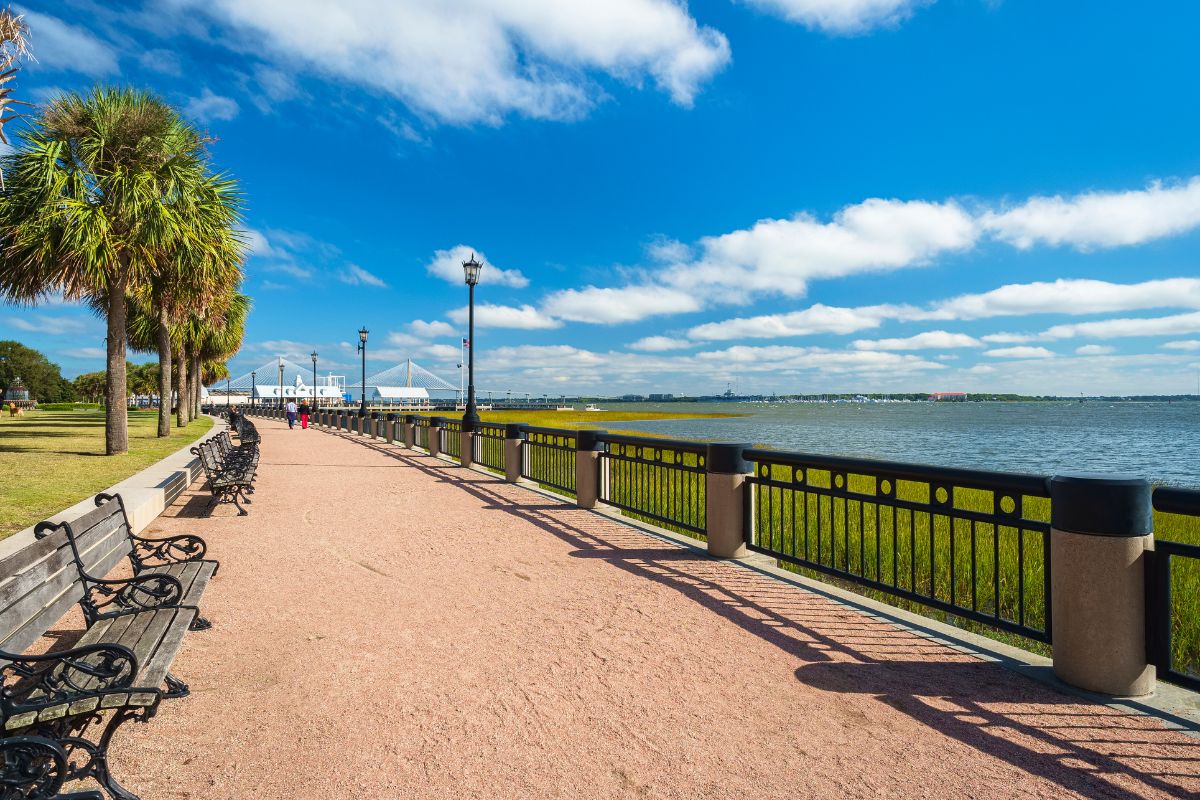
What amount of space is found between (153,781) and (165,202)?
17.7m

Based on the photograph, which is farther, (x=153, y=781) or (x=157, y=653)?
(x=157, y=653)

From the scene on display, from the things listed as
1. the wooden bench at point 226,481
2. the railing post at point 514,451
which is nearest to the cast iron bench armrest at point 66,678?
the wooden bench at point 226,481

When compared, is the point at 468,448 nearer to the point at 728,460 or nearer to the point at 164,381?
the point at 728,460

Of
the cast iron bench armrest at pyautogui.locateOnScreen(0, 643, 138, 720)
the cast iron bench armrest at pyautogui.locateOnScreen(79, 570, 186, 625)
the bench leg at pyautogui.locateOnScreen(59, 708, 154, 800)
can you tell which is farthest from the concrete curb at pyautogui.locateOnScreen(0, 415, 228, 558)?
the bench leg at pyautogui.locateOnScreen(59, 708, 154, 800)

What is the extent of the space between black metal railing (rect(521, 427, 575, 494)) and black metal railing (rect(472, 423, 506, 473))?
1611mm

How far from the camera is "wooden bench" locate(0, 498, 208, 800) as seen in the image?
99.0 inches

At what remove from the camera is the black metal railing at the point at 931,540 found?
426cm

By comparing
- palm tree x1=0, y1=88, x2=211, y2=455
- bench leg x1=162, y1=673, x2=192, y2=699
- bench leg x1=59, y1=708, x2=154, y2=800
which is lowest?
bench leg x1=162, y1=673, x2=192, y2=699

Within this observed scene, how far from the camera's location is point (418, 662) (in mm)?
4180

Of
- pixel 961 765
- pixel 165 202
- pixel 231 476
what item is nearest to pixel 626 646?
pixel 961 765

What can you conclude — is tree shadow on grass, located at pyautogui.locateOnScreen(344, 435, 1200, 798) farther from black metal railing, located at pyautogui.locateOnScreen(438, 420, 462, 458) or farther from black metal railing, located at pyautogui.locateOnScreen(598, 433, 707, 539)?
black metal railing, located at pyautogui.locateOnScreen(438, 420, 462, 458)

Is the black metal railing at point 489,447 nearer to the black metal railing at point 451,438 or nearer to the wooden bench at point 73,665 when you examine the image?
the black metal railing at point 451,438

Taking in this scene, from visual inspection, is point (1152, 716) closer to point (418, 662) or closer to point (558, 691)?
point (558, 691)

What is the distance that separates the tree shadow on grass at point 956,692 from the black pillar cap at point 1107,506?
3.01 ft
